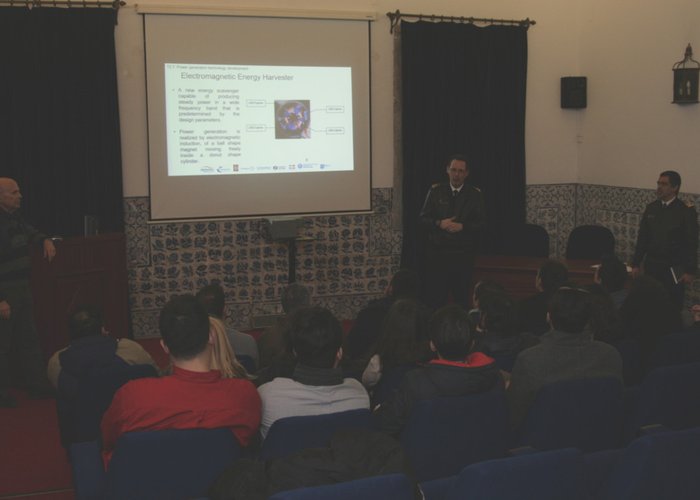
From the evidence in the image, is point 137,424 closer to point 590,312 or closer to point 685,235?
point 590,312

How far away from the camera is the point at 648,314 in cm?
435

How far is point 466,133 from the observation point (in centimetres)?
818

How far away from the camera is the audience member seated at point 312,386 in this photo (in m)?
2.97

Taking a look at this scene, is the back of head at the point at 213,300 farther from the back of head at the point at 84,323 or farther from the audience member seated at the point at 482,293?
the audience member seated at the point at 482,293

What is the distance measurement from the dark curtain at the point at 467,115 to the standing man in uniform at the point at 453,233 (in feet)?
2.59

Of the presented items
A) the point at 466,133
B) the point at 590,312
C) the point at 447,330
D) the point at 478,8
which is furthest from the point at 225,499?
the point at 478,8

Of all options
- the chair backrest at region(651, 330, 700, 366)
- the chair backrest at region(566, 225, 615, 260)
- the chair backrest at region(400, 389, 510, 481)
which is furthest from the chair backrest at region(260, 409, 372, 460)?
the chair backrest at region(566, 225, 615, 260)

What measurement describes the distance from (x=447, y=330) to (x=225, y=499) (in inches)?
45.3

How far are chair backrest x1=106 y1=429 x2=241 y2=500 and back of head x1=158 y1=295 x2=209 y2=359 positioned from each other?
0.32m

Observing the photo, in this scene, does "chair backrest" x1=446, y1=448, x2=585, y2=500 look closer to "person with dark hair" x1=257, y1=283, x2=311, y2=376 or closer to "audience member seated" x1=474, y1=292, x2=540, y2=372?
"person with dark hair" x1=257, y1=283, x2=311, y2=376

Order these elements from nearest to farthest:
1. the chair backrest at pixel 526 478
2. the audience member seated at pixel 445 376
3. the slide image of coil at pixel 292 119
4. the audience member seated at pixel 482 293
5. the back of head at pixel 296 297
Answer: the chair backrest at pixel 526 478
the audience member seated at pixel 445 376
the audience member seated at pixel 482 293
the back of head at pixel 296 297
the slide image of coil at pixel 292 119

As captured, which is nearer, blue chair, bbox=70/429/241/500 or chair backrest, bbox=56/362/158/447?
blue chair, bbox=70/429/241/500

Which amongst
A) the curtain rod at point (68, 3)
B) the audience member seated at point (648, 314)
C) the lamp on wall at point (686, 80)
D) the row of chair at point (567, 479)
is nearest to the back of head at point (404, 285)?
the audience member seated at point (648, 314)

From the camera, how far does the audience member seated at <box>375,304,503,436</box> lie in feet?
10.0
